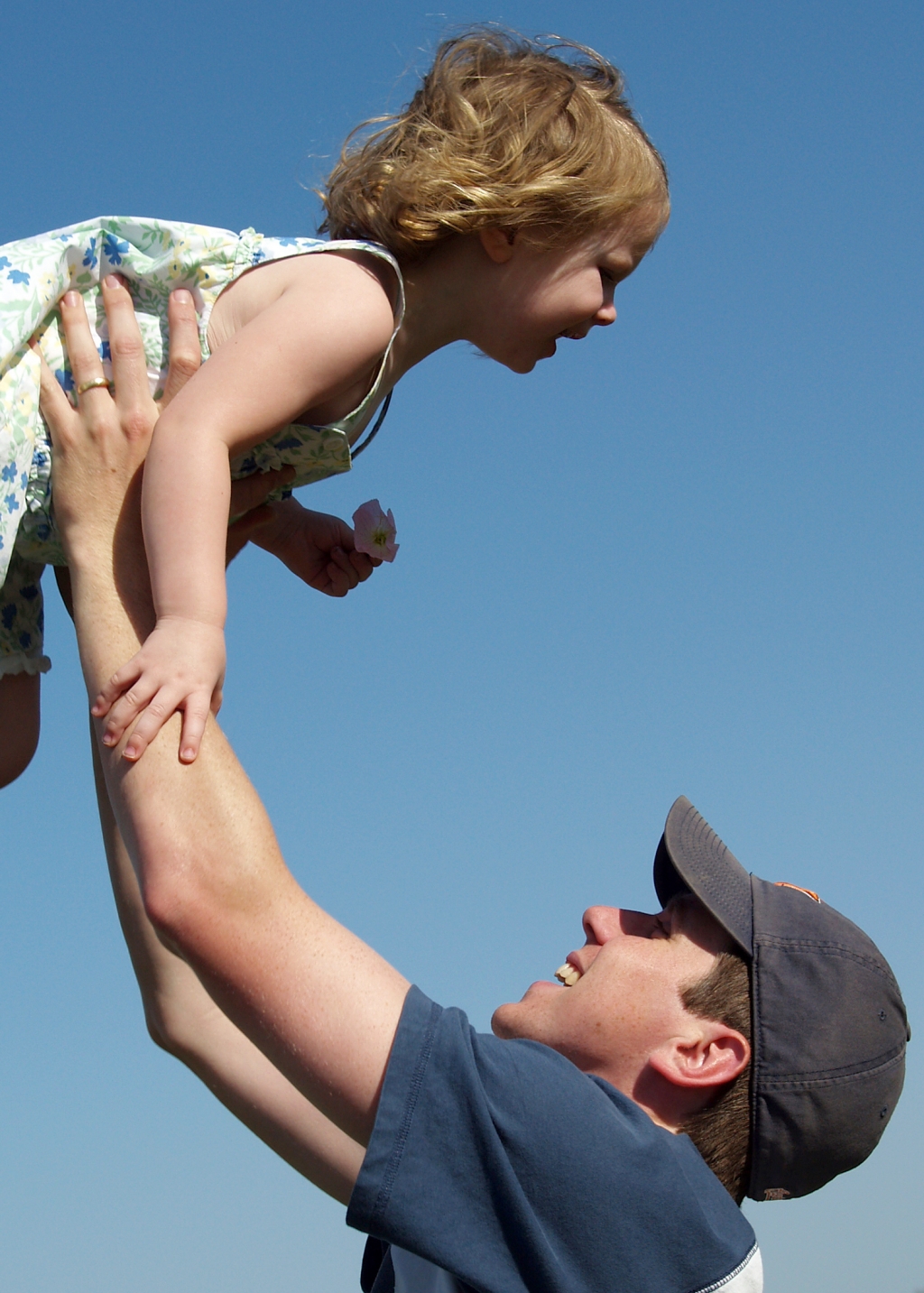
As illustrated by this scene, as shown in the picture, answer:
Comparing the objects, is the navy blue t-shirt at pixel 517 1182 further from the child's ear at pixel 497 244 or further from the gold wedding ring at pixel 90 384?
the child's ear at pixel 497 244

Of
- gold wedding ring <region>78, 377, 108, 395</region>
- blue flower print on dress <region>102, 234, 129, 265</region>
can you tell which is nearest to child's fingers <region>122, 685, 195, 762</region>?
gold wedding ring <region>78, 377, 108, 395</region>

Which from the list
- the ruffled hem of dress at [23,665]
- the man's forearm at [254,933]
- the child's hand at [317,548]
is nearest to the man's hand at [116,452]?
the man's forearm at [254,933]

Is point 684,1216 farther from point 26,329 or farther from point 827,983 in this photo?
point 26,329

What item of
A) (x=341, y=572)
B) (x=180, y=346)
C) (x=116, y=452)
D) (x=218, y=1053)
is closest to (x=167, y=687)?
(x=116, y=452)

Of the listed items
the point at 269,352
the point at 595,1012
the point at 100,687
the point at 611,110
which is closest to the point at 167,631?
the point at 100,687

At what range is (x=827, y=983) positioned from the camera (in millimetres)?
3207

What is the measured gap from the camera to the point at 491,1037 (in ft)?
8.18

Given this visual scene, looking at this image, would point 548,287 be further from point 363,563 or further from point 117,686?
point 117,686

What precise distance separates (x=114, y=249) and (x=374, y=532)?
1.10 meters

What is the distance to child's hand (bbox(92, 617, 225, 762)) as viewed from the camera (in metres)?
2.41

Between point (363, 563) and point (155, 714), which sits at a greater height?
point (363, 563)

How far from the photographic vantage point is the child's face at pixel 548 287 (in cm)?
361

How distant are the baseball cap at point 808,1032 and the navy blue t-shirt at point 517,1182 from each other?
698 millimetres

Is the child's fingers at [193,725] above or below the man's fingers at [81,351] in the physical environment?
below
